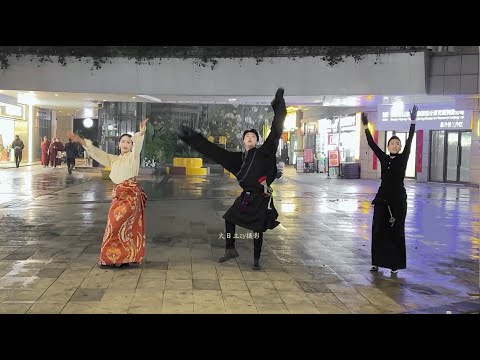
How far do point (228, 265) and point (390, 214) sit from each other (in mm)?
2105

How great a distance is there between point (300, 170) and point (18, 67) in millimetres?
18378

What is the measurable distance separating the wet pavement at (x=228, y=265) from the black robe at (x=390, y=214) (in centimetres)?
26

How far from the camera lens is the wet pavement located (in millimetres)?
5324

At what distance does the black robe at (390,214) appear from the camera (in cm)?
665

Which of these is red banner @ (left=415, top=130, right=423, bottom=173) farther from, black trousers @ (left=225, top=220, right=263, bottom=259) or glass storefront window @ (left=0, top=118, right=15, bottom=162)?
glass storefront window @ (left=0, top=118, right=15, bottom=162)

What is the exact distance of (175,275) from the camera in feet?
21.1

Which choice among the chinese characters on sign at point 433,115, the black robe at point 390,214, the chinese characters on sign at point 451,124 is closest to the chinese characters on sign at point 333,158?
the chinese characters on sign at point 433,115

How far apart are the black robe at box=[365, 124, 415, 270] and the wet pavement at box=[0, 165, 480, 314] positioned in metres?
0.26

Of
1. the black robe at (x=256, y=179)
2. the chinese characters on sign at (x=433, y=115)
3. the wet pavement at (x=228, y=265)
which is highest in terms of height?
the chinese characters on sign at (x=433, y=115)

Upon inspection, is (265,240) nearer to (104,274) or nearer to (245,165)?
(245,165)

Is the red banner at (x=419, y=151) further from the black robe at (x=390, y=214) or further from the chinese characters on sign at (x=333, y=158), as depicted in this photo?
the black robe at (x=390, y=214)

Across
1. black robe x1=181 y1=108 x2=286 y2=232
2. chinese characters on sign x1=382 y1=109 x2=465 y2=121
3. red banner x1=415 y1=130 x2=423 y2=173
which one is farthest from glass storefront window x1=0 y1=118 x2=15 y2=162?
black robe x1=181 y1=108 x2=286 y2=232

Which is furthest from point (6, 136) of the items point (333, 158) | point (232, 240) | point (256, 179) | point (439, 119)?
point (256, 179)

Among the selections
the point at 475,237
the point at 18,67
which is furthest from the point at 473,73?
the point at 18,67
